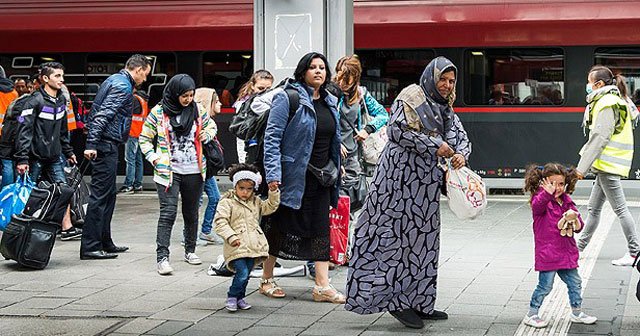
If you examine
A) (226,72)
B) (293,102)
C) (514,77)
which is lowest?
(293,102)

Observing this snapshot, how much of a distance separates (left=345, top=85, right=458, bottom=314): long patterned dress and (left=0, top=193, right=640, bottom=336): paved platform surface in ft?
0.66

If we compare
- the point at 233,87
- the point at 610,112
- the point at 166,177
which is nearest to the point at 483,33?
the point at 233,87

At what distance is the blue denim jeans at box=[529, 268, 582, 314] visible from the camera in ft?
23.4

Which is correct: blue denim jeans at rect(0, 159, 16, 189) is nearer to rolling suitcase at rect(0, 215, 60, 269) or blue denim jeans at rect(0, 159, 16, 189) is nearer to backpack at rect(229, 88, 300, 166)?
rolling suitcase at rect(0, 215, 60, 269)

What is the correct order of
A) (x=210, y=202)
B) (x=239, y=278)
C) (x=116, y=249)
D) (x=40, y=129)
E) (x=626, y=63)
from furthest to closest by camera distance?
(x=626, y=63), (x=210, y=202), (x=40, y=129), (x=116, y=249), (x=239, y=278)

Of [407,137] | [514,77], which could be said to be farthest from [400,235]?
[514,77]

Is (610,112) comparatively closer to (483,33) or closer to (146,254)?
(146,254)

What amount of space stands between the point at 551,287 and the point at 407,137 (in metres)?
1.27

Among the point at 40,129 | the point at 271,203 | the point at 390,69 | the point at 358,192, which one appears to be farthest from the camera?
the point at 390,69

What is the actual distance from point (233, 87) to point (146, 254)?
6780mm

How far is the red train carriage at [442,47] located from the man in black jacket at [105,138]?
6422 mm

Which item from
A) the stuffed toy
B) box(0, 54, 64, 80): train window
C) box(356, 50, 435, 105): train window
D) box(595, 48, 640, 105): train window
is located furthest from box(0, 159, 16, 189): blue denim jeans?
box(595, 48, 640, 105): train window

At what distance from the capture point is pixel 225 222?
25.2 feet

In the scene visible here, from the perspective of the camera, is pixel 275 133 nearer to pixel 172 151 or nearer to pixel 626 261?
pixel 172 151
